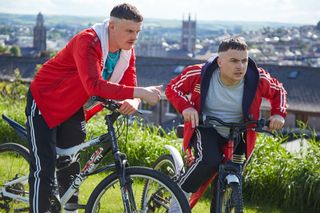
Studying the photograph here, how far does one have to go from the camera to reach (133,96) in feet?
10.7

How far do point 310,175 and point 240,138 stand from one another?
6.28 feet

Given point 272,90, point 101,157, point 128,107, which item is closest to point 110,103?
point 128,107

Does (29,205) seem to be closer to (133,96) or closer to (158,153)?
(133,96)

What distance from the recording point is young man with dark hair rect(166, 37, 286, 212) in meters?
3.52

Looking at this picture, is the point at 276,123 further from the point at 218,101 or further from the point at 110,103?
the point at 110,103

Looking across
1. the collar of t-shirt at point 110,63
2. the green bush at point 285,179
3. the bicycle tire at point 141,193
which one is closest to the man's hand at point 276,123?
the bicycle tire at point 141,193

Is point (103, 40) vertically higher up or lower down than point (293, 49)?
higher up

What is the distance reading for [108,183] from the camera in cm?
346

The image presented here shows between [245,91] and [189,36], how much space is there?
18200 centimetres

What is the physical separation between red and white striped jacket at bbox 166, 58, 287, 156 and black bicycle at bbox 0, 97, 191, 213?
388 millimetres

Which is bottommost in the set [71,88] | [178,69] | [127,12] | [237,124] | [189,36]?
[189,36]

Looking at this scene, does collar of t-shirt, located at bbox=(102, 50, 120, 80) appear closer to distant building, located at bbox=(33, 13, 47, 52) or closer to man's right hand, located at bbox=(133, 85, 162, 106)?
man's right hand, located at bbox=(133, 85, 162, 106)

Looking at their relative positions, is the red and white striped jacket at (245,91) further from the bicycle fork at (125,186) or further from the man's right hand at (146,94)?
the bicycle fork at (125,186)

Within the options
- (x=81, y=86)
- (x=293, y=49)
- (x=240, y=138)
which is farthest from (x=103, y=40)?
(x=293, y=49)
